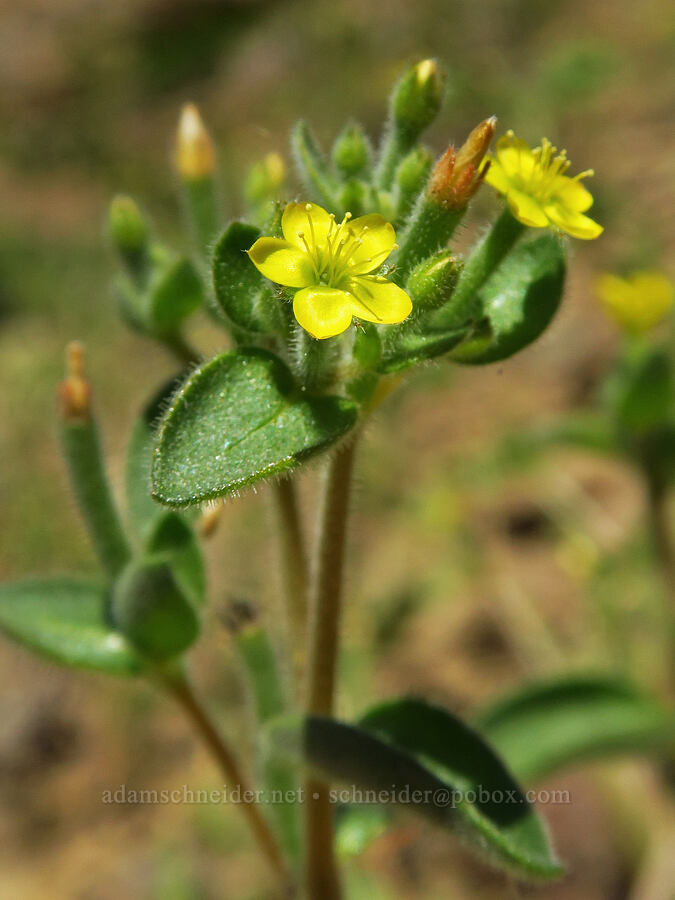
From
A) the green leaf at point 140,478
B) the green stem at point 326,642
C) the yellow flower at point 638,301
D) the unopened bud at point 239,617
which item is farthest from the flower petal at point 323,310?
the yellow flower at point 638,301

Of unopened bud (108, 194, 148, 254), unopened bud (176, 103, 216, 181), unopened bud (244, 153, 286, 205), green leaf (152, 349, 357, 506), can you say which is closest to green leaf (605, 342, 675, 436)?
unopened bud (244, 153, 286, 205)

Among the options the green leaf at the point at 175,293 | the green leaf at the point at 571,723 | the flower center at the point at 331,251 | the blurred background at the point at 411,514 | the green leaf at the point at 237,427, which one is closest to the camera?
the green leaf at the point at 237,427

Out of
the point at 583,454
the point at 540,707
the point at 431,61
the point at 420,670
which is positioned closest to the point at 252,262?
the point at 431,61

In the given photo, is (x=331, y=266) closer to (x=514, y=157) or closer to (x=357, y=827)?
(x=514, y=157)

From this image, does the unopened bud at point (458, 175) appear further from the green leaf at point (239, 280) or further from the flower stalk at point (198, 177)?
the flower stalk at point (198, 177)

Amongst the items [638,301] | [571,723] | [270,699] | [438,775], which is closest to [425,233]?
[438,775]

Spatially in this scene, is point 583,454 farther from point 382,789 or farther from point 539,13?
point 539,13
